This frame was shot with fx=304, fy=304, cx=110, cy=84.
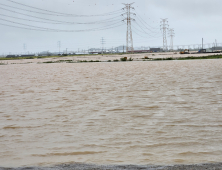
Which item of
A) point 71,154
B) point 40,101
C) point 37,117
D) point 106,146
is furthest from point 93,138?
point 40,101

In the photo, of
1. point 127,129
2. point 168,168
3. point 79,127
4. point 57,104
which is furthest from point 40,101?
point 168,168

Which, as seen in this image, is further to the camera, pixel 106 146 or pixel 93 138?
pixel 93 138

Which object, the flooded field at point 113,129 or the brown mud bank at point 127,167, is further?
the flooded field at point 113,129

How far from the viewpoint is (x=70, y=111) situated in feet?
23.5

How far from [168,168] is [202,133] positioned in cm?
189

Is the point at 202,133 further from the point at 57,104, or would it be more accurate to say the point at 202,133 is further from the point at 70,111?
the point at 57,104

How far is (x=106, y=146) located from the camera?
4.57 meters

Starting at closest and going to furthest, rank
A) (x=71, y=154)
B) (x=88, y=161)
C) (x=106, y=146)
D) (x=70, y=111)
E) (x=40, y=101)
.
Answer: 1. (x=88, y=161)
2. (x=71, y=154)
3. (x=106, y=146)
4. (x=70, y=111)
5. (x=40, y=101)

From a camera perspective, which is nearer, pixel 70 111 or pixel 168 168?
pixel 168 168

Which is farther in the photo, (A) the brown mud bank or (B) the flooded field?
(B) the flooded field

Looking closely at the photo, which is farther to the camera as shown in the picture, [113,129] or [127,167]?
[113,129]

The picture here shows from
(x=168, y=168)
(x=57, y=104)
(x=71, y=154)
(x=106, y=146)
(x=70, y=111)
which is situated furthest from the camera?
(x=57, y=104)

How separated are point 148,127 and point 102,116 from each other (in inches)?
52.4

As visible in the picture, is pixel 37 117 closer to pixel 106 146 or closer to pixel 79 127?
pixel 79 127
